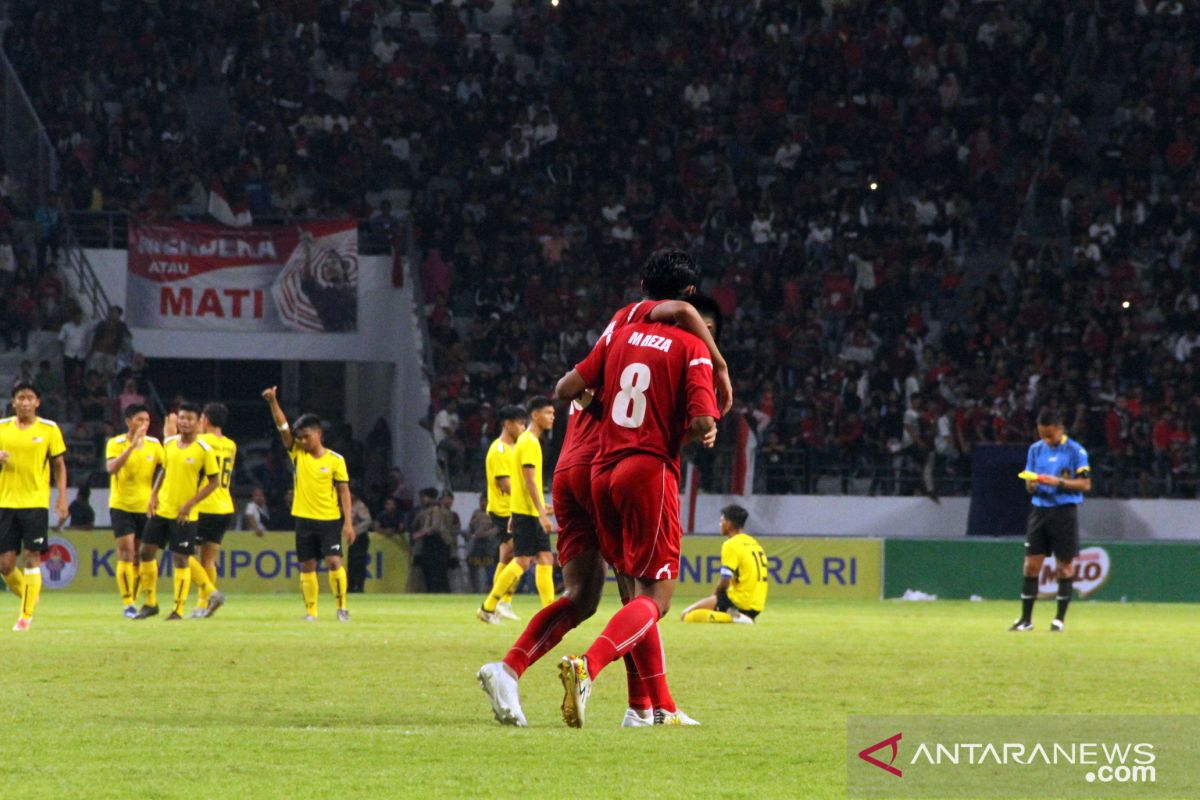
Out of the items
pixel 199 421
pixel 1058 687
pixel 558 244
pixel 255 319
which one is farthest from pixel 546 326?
pixel 1058 687

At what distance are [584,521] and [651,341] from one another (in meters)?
0.96

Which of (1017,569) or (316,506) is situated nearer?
(316,506)

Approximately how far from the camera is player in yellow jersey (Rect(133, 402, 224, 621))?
20234 mm

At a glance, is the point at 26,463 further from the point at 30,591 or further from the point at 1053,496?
the point at 1053,496

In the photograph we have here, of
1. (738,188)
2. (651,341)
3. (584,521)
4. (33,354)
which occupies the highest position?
(738,188)

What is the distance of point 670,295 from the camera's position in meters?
9.11

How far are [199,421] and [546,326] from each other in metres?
13.1

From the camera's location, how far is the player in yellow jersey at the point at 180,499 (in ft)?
66.4

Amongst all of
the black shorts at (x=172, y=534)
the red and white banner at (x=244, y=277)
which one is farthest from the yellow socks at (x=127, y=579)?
the red and white banner at (x=244, y=277)

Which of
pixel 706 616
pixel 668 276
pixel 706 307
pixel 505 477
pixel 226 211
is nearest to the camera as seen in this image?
pixel 668 276

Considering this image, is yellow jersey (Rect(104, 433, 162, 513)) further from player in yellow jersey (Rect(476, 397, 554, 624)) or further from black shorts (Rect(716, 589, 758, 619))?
black shorts (Rect(716, 589, 758, 619))

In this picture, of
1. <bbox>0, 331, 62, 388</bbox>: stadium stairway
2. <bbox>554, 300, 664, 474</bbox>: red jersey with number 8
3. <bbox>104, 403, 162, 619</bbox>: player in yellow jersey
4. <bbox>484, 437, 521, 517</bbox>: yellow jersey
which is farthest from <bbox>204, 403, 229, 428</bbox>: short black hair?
<bbox>554, 300, 664, 474</bbox>: red jersey with number 8

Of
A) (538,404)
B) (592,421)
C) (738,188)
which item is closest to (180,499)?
(538,404)

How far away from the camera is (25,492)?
17438 millimetres
